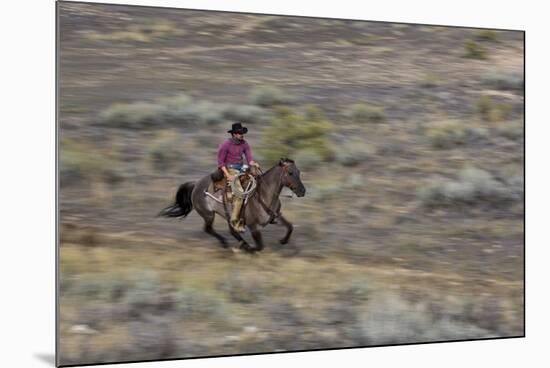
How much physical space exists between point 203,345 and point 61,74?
295 cm

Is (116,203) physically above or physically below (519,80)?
below

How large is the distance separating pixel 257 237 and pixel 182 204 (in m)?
0.83

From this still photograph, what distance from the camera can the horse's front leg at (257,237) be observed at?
Result: 10578mm

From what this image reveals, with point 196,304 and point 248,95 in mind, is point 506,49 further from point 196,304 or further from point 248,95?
point 196,304

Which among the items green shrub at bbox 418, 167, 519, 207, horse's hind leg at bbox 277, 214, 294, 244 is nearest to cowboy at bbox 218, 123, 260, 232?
horse's hind leg at bbox 277, 214, 294, 244

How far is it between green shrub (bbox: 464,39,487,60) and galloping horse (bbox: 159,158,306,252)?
2.50 m

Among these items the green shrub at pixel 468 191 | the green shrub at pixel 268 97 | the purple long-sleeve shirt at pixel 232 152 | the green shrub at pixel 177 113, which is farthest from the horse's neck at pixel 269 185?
the green shrub at pixel 468 191

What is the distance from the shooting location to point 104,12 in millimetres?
10281

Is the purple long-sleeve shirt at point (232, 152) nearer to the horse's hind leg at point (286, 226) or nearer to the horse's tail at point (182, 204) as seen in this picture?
the horse's tail at point (182, 204)

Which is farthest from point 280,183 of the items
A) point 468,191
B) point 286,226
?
point 468,191

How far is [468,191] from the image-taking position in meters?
11.4

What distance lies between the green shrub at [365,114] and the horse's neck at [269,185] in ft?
3.43

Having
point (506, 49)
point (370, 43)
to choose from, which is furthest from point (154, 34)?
point (506, 49)

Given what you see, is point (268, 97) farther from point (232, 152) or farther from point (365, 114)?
point (365, 114)
